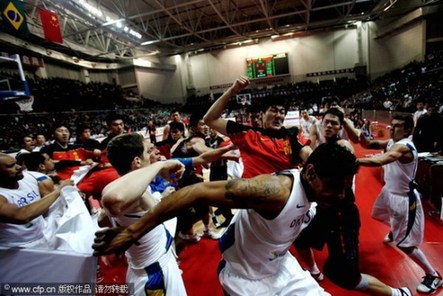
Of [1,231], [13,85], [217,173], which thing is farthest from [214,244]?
[13,85]

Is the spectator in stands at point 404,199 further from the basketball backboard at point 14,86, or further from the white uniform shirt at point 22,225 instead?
the basketball backboard at point 14,86

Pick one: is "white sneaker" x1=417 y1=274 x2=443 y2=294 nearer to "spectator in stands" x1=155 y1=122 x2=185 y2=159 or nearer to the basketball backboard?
"spectator in stands" x1=155 y1=122 x2=185 y2=159

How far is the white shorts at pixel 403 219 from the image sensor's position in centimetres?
239

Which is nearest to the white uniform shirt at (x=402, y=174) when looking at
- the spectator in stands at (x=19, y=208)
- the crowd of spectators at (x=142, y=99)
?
the crowd of spectators at (x=142, y=99)

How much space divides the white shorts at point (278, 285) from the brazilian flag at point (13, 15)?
990cm

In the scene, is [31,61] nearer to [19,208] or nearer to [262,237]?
[19,208]

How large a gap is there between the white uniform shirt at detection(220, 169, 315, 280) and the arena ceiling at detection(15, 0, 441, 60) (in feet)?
47.5

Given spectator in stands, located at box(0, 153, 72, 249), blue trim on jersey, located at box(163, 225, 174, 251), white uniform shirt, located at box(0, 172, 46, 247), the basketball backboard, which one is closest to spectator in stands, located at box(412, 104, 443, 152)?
blue trim on jersey, located at box(163, 225, 174, 251)

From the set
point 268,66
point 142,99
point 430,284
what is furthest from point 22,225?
point 268,66

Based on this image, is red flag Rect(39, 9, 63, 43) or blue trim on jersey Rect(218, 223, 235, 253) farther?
red flag Rect(39, 9, 63, 43)

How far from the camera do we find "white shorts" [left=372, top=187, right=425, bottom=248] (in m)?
2.39

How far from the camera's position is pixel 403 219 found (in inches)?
98.0

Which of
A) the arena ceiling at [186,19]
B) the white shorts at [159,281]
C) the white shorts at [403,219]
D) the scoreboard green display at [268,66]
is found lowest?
the white shorts at [403,219]

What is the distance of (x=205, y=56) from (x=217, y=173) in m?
24.1
